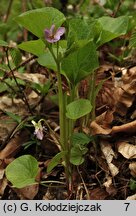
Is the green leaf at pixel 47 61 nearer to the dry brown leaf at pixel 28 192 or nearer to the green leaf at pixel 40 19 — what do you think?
the green leaf at pixel 40 19

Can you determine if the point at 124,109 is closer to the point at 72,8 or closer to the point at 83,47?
the point at 83,47

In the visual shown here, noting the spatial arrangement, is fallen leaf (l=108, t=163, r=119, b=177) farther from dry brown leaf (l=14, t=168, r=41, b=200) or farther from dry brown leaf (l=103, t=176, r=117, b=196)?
dry brown leaf (l=14, t=168, r=41, b=200)

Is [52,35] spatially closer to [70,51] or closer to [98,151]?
[70,51]

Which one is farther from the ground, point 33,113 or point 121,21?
point 121,21

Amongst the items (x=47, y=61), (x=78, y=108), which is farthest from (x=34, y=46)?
(x=78, y=108)

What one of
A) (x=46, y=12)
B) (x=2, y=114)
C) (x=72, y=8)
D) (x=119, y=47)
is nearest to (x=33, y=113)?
(x=2, y=114)

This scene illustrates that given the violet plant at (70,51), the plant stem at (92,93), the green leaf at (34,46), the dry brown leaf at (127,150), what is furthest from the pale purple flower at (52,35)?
the dry brown leaf at (127,150)
